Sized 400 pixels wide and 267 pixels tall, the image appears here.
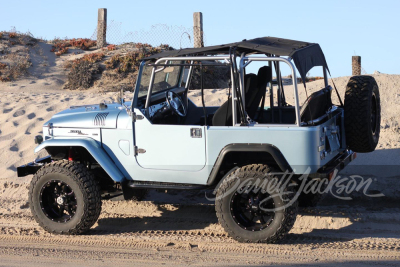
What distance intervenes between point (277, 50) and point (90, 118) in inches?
90.2

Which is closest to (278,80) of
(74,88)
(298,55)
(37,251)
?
(298,55)

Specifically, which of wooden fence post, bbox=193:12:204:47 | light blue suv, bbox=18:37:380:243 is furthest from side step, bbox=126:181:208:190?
wooden fence post, bbox=193:12:204:47

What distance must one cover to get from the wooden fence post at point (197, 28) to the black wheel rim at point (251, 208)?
34.8 ft

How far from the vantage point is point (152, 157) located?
20.1 ft

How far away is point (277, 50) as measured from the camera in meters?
5.69

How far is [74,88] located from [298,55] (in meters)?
10.9

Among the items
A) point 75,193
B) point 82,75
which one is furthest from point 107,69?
point 75,193

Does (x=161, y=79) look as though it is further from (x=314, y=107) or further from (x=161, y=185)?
(x=314, y=107)

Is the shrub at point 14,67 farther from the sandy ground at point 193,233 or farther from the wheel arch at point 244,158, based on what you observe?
the wheel arch at point 244,158

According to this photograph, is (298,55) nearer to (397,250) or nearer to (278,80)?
(278,80)

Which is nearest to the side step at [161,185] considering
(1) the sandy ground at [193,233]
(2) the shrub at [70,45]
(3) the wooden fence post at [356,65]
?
(1) the sandy ground at [193,233]

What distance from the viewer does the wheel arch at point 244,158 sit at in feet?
18.5

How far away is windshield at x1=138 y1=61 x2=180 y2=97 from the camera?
6.43 m

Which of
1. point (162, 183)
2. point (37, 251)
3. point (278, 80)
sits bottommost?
point (37, 251)
